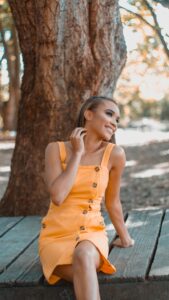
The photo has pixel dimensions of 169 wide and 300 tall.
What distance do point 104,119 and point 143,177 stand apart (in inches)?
332

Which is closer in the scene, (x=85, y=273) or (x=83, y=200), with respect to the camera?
(x=85, y=273)

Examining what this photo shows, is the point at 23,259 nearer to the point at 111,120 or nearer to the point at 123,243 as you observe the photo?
the point at 123,243

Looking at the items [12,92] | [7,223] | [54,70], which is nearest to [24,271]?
[7,223]

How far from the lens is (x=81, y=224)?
3889mm

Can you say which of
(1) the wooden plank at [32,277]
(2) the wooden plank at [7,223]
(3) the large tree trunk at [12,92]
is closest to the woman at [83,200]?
(1) the wooden plank at [32,277]

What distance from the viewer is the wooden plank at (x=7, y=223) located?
5.40 m

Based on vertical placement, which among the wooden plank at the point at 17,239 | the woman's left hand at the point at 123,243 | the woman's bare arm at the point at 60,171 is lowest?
the wooden plank at the point at 17,239

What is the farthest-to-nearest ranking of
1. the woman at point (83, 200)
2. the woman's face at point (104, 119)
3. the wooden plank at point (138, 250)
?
the woman's face at point (104, 119), the wooden plank at point (138, 250), the woman at point (83, 200)

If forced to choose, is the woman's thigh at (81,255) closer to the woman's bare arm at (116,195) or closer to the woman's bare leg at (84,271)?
the woman's bare leg at (84,271)

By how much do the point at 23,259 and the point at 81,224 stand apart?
693 mm

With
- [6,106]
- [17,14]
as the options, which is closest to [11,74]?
[6,106]

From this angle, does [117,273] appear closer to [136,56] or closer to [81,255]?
[81,255]

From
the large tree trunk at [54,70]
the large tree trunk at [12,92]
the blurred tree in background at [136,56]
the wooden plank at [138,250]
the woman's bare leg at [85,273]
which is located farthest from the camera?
the large tree trunk at [12,92]

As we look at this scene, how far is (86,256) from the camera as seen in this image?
3.62m
